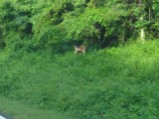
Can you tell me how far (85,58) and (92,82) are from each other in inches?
78.4

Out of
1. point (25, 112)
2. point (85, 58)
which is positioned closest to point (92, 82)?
point (85, 58)

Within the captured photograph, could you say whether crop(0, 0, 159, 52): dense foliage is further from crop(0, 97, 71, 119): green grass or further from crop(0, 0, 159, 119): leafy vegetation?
crop(0, 97, 71, 119): green grass

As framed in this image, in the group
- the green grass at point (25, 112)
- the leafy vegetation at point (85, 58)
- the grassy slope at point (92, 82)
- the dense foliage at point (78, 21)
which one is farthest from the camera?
the dense foliage at point (78, 21)

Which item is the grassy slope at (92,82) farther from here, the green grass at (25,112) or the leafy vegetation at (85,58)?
the green grass at (25,112)

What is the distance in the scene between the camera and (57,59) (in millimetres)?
15484

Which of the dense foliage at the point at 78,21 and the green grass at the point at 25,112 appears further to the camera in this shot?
the dense foliage at the point at 78,21

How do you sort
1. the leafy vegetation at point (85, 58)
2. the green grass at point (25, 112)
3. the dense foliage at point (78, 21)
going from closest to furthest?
the green grass at point (25, 112)
the leafy vegetation at point (85, 58)
the dense foliage at point (78, 21)

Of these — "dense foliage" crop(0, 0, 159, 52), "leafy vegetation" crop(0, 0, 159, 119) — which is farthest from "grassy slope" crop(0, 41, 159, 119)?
"dense foliage" crop(0, 0, 159, 52)

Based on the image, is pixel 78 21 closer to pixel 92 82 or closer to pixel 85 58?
pixel 85 58

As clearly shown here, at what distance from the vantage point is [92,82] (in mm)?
12531

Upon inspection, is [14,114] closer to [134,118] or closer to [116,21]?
[134,118]

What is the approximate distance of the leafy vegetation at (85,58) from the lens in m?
10.6

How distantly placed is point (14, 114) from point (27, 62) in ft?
20.9

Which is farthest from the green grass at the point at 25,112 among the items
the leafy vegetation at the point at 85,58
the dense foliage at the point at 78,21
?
the dense foliage at the point at 78,21
